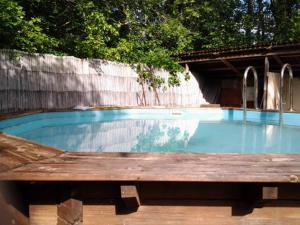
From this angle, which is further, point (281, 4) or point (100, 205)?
point (281, 4)

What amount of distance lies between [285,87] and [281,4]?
7.25 metres

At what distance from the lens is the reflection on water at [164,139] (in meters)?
5.49

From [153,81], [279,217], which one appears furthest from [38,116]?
[279,217]

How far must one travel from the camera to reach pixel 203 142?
20.5 feet

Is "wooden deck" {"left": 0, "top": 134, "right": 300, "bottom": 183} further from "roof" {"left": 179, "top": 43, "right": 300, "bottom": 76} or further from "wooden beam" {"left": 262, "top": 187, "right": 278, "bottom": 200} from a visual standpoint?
"roof" {"left": 179, "top": 43, "right": 300, "bottom": 76}

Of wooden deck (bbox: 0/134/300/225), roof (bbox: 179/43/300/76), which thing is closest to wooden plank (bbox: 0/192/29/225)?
wooden deck (bbox: 0/134/300/225)

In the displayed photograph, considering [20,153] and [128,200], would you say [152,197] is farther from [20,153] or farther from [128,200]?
[20,153]

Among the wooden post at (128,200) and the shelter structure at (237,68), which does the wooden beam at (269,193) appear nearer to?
the wooden post at (128,200)

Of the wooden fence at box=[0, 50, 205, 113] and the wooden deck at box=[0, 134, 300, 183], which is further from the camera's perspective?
the wooden fence at box=[0, 50, 205, 113]

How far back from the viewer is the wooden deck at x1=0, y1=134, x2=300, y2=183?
5.48ft

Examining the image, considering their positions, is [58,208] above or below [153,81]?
below

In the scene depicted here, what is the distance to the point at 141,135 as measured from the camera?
7059 millimetres

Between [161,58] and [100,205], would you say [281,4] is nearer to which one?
[161,58]

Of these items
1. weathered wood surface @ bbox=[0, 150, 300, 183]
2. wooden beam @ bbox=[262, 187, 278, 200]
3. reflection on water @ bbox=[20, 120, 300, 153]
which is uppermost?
weathered wood surface @ bbox=[0, 150, 300, 183]
